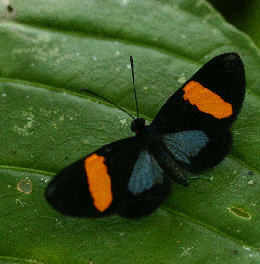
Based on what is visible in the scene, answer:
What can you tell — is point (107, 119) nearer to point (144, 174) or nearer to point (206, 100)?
point (144, 174)

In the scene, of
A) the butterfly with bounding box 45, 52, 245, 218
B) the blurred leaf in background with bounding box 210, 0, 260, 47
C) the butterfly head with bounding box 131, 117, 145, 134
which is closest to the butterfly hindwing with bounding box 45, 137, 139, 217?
the butterfly with bounding box 45, 52, 245, 218

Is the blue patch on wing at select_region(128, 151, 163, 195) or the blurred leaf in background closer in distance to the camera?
the blue patch on wing at select_region(128, 151, 163, 195)

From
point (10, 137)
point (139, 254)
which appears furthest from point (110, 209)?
→ point (10, 137)

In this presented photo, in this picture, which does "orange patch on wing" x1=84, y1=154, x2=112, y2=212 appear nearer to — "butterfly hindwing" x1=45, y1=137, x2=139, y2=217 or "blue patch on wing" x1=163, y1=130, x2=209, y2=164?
"butterfly hindwing" x1=45, y1=137, x2=139, y2=217

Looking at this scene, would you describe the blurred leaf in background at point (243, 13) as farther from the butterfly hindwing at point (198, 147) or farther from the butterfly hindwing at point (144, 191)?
the butterfly hindwing at point (144, 191)

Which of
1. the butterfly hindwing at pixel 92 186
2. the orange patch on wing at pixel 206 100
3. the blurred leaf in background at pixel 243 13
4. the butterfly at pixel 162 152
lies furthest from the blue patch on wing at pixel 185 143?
the blurred leaf in background at pixel 243 13

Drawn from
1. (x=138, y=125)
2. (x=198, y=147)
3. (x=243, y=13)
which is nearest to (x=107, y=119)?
(x=138, y=125)

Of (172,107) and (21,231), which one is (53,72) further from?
(21,231)

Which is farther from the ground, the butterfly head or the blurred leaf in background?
the blurred leaf in background
